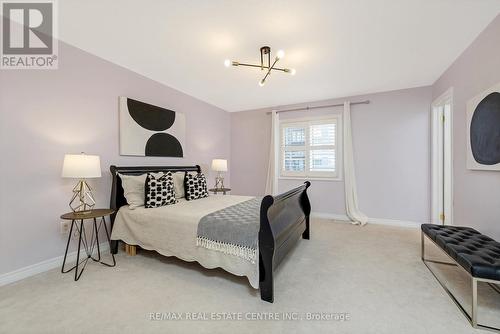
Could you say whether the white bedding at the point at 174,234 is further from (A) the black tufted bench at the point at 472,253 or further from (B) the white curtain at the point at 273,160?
(B) the white curtain at the point at 273,160

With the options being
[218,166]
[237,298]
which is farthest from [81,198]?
[218,166]

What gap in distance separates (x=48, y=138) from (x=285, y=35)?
2.80 m

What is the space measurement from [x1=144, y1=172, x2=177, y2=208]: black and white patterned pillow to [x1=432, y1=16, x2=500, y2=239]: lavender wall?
11.6ft

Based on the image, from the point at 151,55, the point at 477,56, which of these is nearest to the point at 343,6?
the point at 477,56

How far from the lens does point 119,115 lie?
2992mm

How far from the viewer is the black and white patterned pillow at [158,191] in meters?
2.66

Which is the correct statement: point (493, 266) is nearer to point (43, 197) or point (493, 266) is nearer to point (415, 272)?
point (415, 272)

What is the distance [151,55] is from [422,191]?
483 cm

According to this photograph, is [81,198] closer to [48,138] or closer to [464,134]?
[48,138]

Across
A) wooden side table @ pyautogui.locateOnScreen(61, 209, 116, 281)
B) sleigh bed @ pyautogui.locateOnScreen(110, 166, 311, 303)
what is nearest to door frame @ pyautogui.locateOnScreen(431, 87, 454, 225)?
sleigh bed @ pyautogui.locateOnScreen(110, 166, 311, 303)

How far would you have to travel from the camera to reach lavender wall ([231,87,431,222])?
3.81 metres

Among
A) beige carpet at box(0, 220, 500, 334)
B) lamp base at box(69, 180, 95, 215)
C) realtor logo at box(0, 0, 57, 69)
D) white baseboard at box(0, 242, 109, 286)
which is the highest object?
realtor logo at box(0, 0, 57, 69)

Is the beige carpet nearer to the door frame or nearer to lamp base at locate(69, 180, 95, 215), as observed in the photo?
lamp base at locate(69, 180, 95, 215)

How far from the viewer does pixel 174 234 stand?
2273 mm
